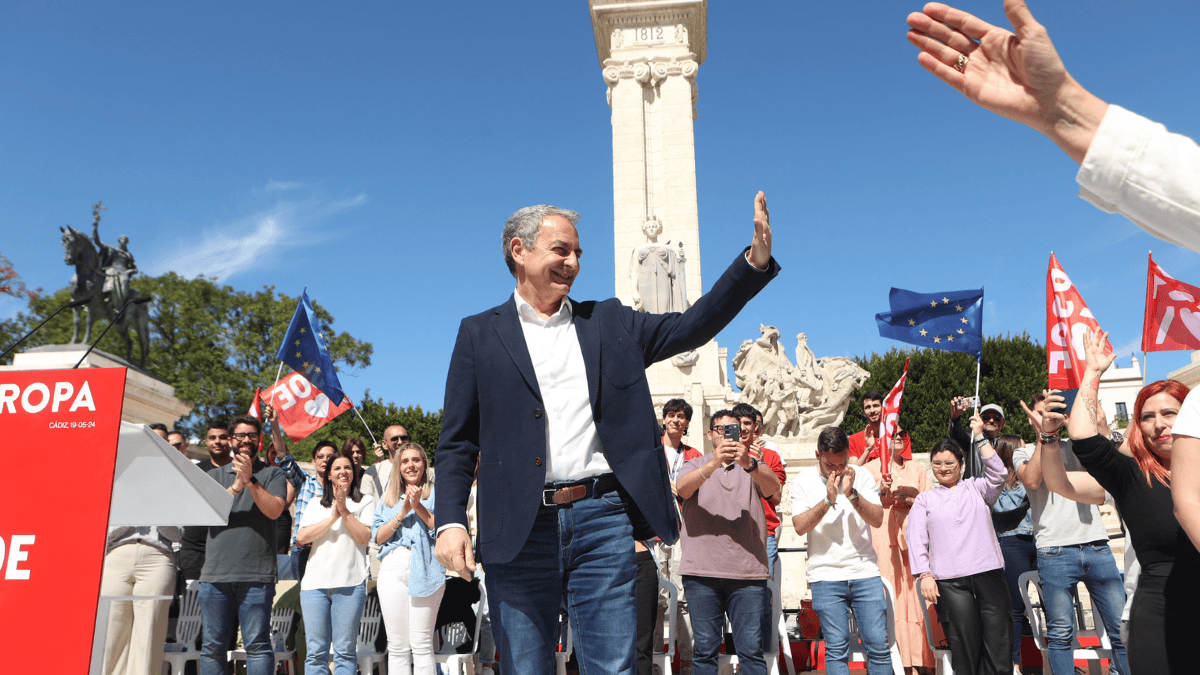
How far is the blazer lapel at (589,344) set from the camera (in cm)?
271

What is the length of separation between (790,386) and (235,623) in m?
10.7

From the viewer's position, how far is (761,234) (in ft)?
8.25

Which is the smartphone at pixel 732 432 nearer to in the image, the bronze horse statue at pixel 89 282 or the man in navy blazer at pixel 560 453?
the man in navy blazer at pixel 560 453

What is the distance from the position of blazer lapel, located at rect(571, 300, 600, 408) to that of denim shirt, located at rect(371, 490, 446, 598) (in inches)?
129

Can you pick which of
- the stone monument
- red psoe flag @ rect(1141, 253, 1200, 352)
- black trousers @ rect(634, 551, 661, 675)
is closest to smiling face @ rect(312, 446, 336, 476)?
black trousers @ rect(634, 551, 661, 675)

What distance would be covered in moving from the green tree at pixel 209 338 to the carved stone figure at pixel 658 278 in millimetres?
21521

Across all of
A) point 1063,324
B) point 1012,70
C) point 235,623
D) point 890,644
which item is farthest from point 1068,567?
point 235,623

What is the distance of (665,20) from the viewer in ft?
69.8

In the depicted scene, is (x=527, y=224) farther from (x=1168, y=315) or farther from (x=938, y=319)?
(x=1168, y=315)

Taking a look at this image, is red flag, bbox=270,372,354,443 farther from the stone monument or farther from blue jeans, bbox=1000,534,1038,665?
the stone monument

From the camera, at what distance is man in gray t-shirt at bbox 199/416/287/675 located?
5574mm

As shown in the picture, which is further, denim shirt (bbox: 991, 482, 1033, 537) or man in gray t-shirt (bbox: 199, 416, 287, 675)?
denim shirt (bbox: 991, 482, 1033, 537)

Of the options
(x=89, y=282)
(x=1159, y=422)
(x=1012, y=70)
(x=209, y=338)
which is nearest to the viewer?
(x=1012, y=70)

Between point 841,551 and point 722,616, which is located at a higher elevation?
point 841,551
